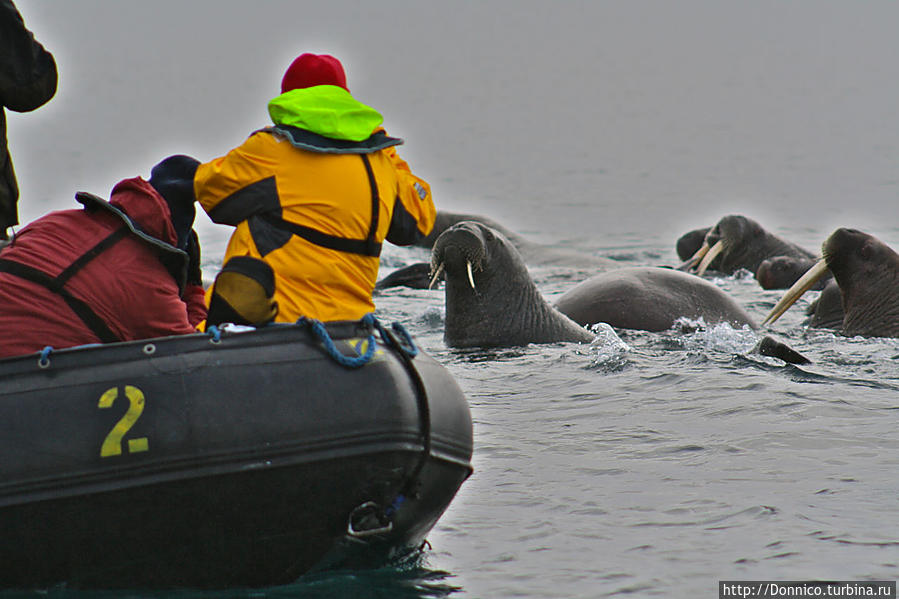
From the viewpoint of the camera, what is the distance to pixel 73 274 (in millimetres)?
3730

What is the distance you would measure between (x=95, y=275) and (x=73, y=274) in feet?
0.21

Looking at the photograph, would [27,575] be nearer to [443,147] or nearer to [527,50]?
[443,147]

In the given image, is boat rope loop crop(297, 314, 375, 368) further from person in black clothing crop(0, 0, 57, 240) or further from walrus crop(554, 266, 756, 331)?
walrus crop(554, 266, 756, 331)

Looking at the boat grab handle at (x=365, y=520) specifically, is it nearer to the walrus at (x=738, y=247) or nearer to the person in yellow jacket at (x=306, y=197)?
the person in yellow jacket at (x=306, y=197)

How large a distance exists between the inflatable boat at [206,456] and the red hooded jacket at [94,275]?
20 centimetres

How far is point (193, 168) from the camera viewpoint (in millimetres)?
4430

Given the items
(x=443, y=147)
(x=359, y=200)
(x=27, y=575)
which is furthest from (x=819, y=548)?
(x=443, y=147)

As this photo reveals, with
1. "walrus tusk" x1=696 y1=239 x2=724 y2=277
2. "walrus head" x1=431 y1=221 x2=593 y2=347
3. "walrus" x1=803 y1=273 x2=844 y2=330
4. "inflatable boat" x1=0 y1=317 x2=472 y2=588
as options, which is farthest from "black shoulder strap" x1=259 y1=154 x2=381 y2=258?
"walrus tusk" x1=696 y1=239 x2=724 y2=277

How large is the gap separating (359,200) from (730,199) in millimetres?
23908

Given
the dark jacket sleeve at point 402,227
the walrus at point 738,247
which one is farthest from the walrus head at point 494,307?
the walrus at point 738,247

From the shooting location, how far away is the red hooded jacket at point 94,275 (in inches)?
147

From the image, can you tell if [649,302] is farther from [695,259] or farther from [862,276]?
[695,259]

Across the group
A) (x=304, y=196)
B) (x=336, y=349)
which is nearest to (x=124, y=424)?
(x=336, y=349)

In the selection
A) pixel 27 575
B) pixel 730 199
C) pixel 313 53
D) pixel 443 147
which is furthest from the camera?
pixel 443 147
